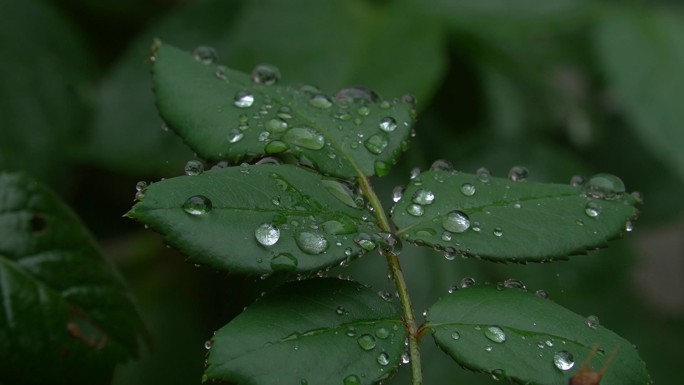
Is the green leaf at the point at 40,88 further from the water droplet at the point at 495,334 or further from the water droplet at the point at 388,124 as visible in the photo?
the water droplet at the point at 495,334

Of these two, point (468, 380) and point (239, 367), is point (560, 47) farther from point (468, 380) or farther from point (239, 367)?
point (239, 367)

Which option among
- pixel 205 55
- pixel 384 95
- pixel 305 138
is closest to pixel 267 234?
pixel 305 138

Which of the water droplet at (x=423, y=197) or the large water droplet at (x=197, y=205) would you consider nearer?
the large water droplet at (x=197, y=205)

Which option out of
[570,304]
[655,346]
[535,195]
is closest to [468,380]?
[570,304]

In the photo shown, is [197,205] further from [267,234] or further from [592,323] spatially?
[592,323]

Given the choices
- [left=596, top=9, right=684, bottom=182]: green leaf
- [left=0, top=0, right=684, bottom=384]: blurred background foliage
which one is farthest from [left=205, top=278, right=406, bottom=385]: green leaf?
[left=596, top=9, right=684, bottom=182]: green leaf

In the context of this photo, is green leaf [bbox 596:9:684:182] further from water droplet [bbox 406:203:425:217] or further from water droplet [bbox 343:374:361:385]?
water droplet [bbox 343:374:361:385]

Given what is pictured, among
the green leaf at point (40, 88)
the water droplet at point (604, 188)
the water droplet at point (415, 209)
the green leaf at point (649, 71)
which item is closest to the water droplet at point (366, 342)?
the water droplet at point (415, 209)
